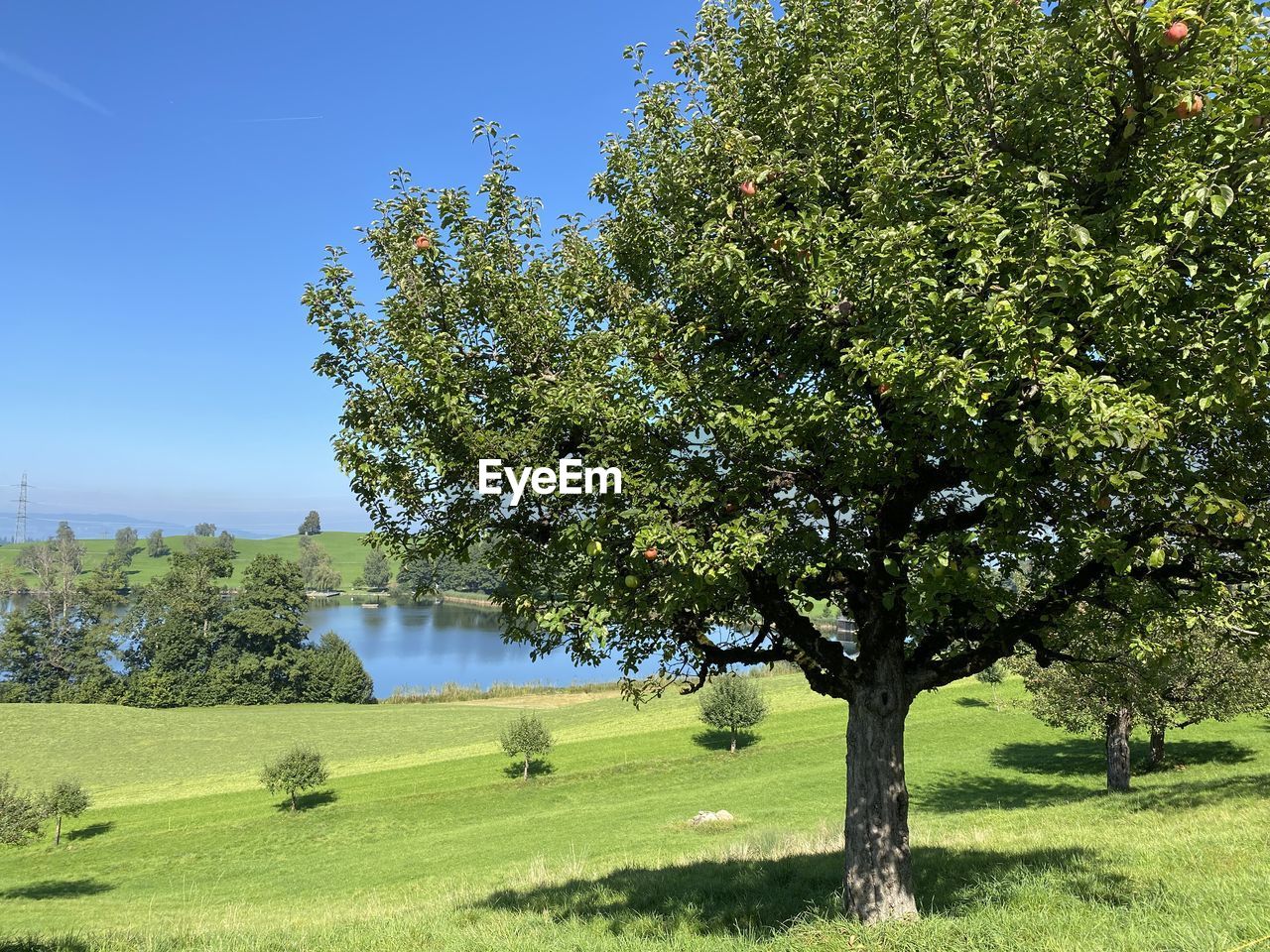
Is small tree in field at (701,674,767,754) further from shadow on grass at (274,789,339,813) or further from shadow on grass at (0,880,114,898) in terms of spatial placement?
shadow on grass at (0,880,114,898)

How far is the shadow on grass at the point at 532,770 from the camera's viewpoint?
52531 millimetres

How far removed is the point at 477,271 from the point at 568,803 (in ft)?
134

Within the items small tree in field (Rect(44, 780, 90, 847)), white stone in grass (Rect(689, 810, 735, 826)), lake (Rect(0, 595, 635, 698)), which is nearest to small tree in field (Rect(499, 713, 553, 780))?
white stone in grass (Rect(689, 810, 735, 826))

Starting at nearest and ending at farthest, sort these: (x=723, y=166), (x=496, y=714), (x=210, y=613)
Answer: (x=723, y=166) < (x=496, y=714) < (x=210, y=613)

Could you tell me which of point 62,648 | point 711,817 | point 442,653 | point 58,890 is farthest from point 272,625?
point 711,817

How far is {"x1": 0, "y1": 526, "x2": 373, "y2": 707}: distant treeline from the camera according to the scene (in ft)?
330

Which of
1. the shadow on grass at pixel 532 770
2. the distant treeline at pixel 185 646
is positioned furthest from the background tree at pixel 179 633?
the shadow on grass at pixel 532 770

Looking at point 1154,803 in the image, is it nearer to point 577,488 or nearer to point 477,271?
point 577,488

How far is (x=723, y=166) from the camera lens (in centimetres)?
908

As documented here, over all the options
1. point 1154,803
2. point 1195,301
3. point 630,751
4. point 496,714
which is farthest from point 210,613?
point 1195,301

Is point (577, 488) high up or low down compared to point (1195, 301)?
down

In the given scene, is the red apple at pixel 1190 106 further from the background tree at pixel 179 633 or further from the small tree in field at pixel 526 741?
the background tree at pixel 179 633

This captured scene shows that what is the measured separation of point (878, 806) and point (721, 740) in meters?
49.2

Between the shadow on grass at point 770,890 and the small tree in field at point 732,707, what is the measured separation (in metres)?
38.0
